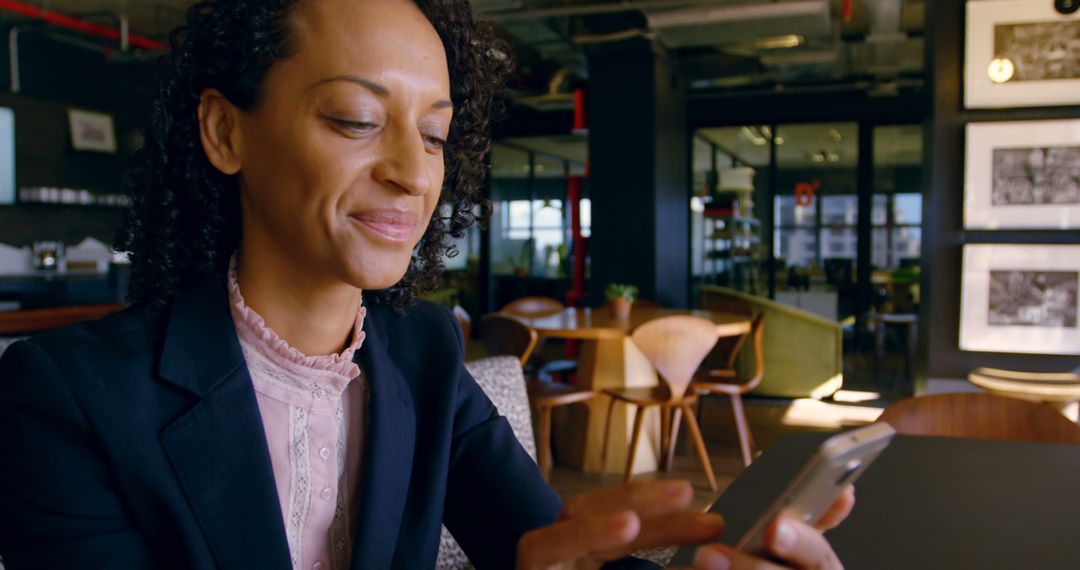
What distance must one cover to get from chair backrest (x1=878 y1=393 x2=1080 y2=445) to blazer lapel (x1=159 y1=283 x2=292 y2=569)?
1.47 m

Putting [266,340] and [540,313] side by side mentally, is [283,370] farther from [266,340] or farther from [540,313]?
[540,313]

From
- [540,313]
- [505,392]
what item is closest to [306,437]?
[505,392]

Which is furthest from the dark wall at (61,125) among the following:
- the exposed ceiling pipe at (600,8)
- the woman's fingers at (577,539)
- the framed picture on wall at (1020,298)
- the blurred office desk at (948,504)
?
the woman's fingers at (577,539)

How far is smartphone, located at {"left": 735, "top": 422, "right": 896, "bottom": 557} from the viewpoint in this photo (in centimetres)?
56

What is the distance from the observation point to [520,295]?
1133 cm

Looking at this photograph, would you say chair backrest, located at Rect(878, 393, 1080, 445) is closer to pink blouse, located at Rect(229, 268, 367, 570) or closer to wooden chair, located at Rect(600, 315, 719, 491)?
pink blouse, located at Rect(229, 268, 367, 570)

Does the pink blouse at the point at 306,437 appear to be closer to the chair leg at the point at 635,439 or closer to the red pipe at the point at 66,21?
the chair leg at the point at 635,439

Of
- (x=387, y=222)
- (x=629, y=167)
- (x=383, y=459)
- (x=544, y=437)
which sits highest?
(x=629, y=167)

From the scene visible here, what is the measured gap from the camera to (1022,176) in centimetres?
324

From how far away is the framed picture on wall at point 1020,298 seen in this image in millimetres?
3236

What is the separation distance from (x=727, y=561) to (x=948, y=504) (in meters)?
0.71

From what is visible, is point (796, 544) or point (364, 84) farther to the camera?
point (364, 84)

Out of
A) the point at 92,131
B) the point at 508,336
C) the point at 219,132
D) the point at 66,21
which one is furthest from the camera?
the point at 92,131

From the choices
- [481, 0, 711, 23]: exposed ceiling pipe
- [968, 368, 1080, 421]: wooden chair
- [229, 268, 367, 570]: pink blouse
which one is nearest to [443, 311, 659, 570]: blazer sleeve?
[229, 268, 367, 570]: pink blouse
